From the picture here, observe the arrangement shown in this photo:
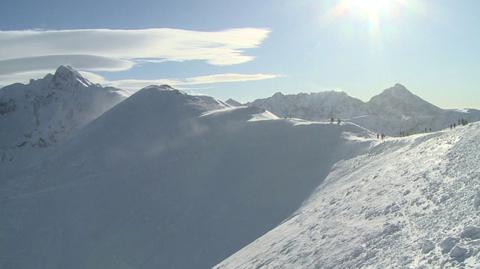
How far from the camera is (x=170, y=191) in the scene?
4784 centimetres

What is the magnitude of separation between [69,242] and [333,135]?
28893 millimetres

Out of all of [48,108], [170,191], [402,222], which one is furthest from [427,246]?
[48,108]

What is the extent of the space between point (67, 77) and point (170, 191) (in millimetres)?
106585

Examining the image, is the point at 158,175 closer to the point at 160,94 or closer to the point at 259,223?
the point at 259,223

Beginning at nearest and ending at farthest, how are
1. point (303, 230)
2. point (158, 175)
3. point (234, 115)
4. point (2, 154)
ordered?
1. point (303, 230)
2. point (158, 175)
3. point (234, 115)
4. point (2, 154)

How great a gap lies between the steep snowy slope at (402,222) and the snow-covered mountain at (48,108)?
321 feet

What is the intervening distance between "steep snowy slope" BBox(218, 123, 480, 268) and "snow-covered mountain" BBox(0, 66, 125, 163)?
9776 centimetres

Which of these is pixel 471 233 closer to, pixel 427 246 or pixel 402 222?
pixel 427 246

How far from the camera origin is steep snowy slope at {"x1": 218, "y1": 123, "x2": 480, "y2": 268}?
38.1 feet

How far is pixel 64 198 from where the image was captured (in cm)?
5216

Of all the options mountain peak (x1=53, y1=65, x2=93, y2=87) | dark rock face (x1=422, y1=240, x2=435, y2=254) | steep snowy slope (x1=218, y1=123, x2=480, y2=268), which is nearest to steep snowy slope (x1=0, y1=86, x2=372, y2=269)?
steep snowy slope (x1=218, y1=123, x2=480, y2=268)

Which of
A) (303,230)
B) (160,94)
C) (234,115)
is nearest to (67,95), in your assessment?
(160,94)

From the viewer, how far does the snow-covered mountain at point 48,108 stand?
117 m

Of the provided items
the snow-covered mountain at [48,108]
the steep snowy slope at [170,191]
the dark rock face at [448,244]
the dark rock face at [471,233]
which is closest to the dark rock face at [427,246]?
the dark rock face at [448,244]
